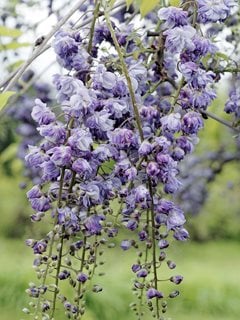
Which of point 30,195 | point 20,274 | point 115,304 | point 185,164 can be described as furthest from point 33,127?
point 20,274

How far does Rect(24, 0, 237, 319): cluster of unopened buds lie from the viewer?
0.77 m

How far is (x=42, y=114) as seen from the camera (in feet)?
2.63

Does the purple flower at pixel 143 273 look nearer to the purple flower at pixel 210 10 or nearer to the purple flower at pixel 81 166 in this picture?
the purple flower at pixel 81 166

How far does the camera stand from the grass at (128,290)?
5250mm

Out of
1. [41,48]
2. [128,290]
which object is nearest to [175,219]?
[41,48]

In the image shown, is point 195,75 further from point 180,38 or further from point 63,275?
point 63,275

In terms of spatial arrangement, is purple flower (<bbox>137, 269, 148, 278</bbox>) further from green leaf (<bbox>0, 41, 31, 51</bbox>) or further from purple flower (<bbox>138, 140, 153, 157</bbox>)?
green leaf (<bbox>0, 41, 31, 51</bbox>)

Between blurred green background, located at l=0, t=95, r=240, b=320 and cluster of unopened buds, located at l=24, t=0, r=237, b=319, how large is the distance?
90.0 inches

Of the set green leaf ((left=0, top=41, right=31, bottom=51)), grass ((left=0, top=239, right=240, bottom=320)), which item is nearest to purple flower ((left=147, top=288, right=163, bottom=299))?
green leaf ((left=0, top=41, right=31, bottom=51))

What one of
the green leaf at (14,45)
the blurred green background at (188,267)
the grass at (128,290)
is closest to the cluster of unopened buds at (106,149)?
the green leaf at (14,45)

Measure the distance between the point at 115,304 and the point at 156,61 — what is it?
15.1 feet

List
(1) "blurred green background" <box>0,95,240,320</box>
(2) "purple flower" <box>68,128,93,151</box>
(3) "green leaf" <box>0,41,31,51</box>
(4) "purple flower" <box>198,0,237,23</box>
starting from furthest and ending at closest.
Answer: (1) "blurred green background" <box>0,95,240,320</box>
(3) "green leaf" <box>0,41,31,51</box>
(4) "purple flower" <box>198,0,237,23</box>
(2) "purple flower" <box>68,128,93,151</box>

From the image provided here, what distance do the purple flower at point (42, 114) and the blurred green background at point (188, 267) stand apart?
7.63 feet

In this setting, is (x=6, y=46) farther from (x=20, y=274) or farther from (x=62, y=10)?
(x=20, y=274)
